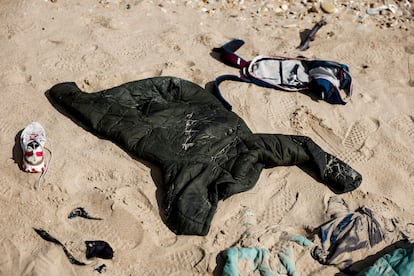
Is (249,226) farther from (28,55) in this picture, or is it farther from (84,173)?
(28,55)

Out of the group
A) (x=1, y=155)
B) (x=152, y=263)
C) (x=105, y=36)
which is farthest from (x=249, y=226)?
(x=105, y=36)

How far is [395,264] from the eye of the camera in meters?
3.40

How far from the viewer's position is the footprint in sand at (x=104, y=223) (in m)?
3.47

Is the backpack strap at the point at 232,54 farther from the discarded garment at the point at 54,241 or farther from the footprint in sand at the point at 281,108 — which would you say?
the discarded garment at the point at 54,241

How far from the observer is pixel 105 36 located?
16.3ft

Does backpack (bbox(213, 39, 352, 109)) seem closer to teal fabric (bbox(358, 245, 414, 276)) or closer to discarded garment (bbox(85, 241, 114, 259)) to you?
teal fabric (bbox(358, 245, 414, 276))

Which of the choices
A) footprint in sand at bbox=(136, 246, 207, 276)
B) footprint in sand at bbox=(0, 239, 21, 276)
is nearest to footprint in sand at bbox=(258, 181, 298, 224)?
footprint in sand at bbox=(136, 246, 207, 276)

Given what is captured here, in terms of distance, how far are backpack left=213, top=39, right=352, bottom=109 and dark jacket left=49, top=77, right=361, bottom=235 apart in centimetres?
49

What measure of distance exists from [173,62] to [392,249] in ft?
8.12

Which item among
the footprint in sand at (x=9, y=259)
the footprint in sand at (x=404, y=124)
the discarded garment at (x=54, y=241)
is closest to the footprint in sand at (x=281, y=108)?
the footprint in sand at (x=404, y=124)

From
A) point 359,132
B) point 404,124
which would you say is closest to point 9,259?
point 359,132

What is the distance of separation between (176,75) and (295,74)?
1112 millimetres

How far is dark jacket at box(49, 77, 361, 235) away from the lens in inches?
146

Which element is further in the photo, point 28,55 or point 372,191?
point 28,55
